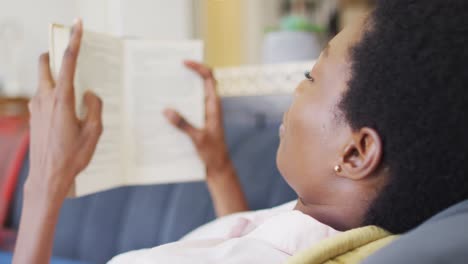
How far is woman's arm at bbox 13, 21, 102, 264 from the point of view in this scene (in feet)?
2.52

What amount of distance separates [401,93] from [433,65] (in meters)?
0.04

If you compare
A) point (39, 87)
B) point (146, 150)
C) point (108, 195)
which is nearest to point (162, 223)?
point (108, 195)

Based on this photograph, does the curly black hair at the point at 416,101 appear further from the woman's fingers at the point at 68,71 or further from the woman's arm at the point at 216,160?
the woman's arm at the point at 216,160

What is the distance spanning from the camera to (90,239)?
4.41 feet

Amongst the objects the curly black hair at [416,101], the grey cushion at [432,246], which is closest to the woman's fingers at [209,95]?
the curly black hair at [416,101]

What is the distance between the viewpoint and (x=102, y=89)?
91 centimetres

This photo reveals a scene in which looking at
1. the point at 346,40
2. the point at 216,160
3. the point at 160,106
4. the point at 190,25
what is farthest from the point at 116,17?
the point at 346,40

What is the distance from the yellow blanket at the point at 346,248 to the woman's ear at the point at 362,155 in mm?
55

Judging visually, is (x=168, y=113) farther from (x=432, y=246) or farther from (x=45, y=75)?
(x=432, y=246)

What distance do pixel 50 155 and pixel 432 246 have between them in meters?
0.56

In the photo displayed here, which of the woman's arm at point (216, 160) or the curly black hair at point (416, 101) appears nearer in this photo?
the curly black hair at point (416, 101)

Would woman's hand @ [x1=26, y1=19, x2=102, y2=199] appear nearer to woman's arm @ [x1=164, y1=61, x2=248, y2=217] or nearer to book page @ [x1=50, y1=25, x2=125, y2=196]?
book page @ [x1=50, y1=25, x2=125, y2=196]

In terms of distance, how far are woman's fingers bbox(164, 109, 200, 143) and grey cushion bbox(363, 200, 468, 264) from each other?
64 cm

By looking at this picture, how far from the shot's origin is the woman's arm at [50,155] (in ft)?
2.52
